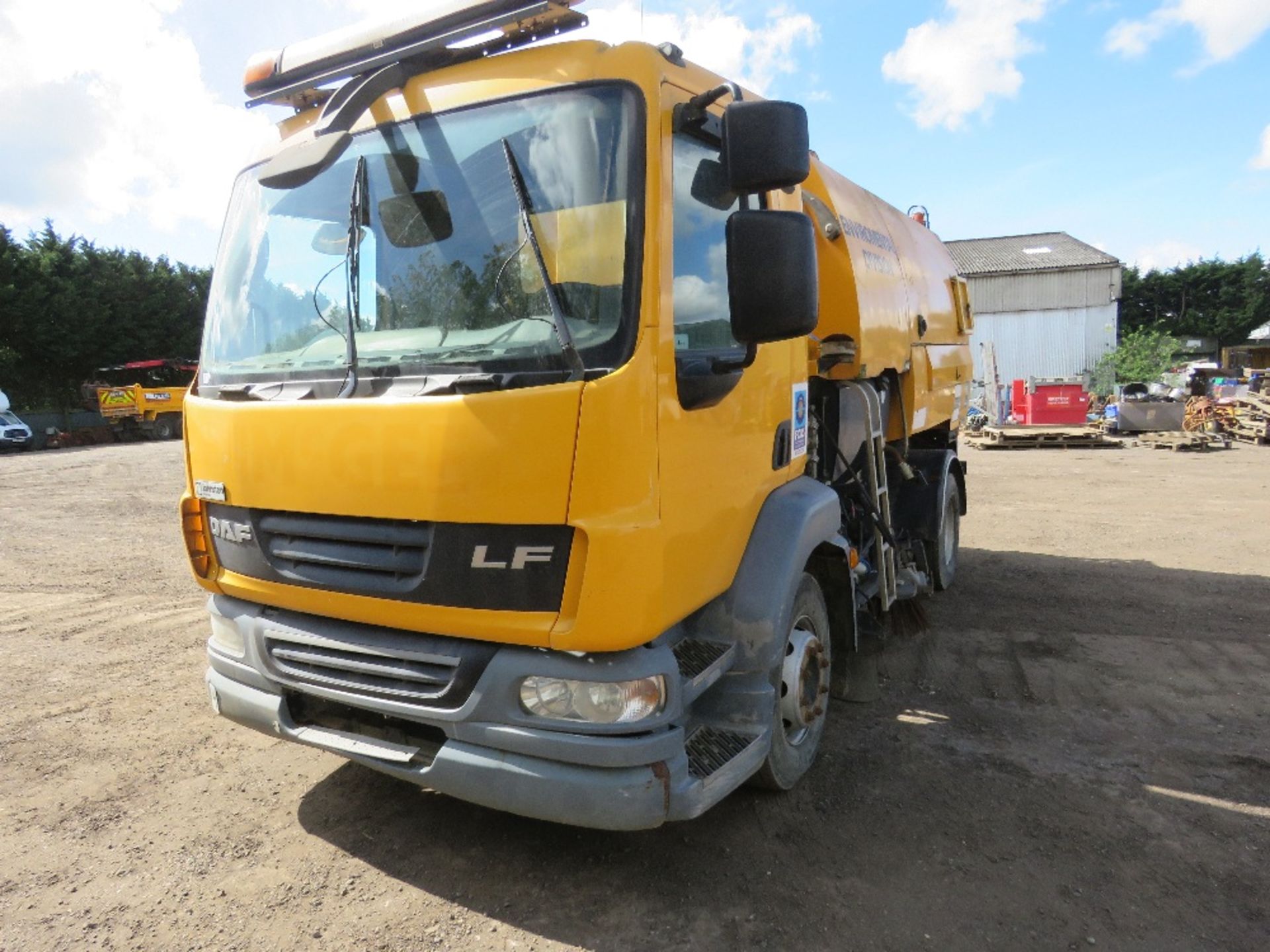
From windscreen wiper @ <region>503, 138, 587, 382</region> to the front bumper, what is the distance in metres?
0.89

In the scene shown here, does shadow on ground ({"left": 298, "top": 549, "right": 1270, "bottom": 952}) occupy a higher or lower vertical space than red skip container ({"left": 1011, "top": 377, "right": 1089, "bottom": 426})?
lower

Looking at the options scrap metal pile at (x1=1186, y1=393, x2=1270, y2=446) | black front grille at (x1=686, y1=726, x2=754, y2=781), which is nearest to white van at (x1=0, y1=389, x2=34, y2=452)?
black front grille at (x1=686, y1=726, x2=754, y2=781)

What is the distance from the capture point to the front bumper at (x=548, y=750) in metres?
2.38

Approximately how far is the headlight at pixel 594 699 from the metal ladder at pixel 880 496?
265 centimetres

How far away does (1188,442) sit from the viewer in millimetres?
17875

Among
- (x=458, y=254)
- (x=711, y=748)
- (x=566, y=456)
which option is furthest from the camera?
(x=711, y=748)

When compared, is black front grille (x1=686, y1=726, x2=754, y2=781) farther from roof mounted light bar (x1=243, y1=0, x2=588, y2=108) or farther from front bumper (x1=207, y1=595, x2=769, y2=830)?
roof mounted light bar (x1=243, y1=0, x2=588, y2=108)

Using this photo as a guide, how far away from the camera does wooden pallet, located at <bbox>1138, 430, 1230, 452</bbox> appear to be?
1791 centimetres

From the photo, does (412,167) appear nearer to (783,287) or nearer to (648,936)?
(783,287)

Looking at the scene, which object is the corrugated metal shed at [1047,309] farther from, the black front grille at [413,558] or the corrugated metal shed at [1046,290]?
the black front grille at [413,558]

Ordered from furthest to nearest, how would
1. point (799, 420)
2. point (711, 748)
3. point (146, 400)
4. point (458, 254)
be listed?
point (146, 400), point (799, 420), point (711, 748), point (458, 254)

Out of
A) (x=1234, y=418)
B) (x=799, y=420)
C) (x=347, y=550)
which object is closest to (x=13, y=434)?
(x=347, y=550)

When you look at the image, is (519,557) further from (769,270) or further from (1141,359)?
(1141,359)

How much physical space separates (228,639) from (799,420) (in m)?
2.52
